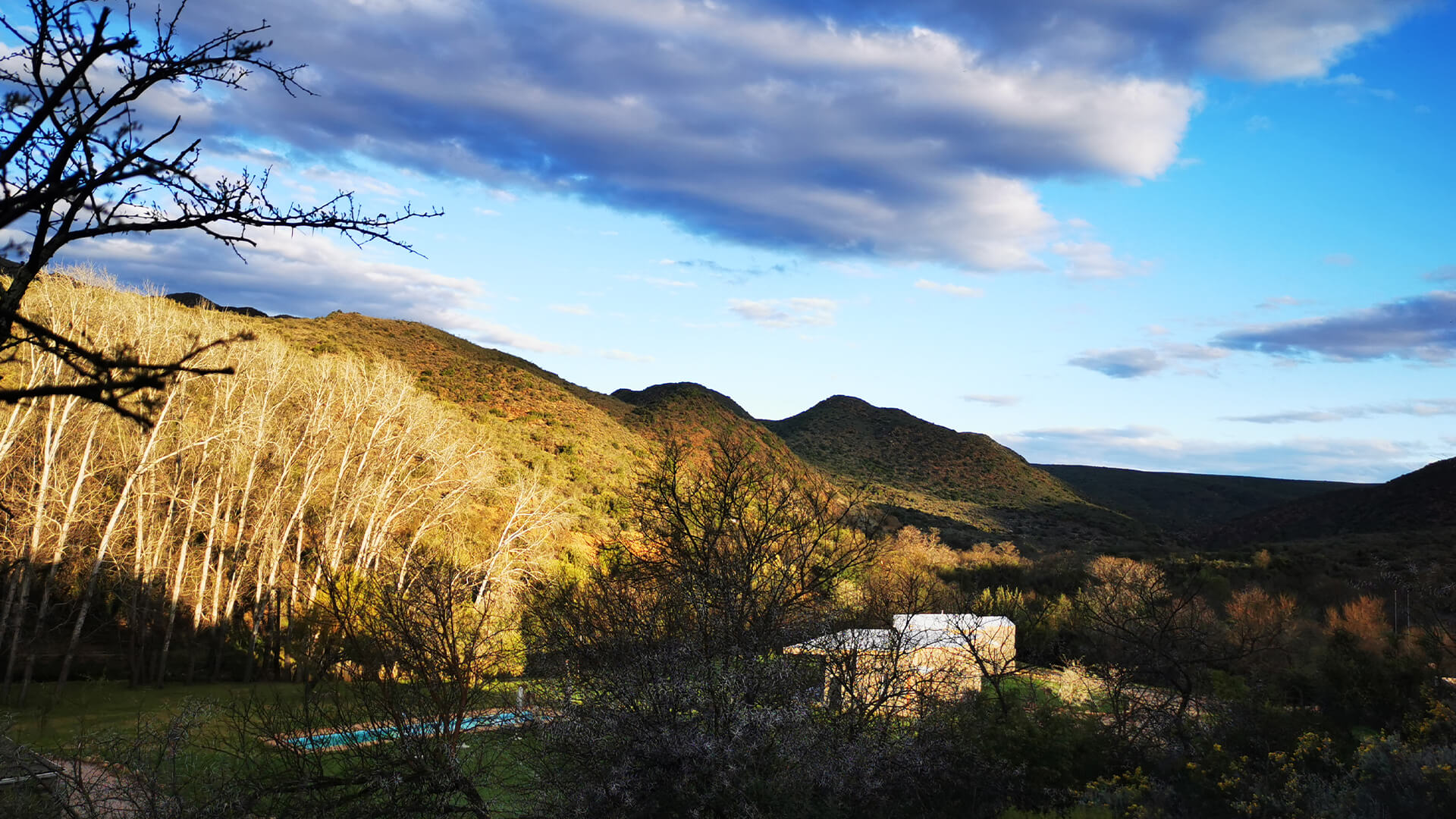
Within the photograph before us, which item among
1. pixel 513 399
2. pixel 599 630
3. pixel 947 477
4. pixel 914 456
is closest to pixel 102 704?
pixel 599 630

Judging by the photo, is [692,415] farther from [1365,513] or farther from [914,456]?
[1365,513]

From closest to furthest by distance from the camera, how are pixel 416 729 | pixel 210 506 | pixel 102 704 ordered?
pixel 416 729
pixel 102 704
pixel 210 506

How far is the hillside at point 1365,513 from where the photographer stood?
157ft

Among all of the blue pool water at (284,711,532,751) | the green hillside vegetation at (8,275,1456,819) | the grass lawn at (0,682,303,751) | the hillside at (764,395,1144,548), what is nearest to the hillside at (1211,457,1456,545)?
the green hillside vegetation at (8,275,1456,819)

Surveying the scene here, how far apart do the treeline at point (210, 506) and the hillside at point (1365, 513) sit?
151 feet

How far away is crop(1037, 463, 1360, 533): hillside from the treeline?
67.3 m

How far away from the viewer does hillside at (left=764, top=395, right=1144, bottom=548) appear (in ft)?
205

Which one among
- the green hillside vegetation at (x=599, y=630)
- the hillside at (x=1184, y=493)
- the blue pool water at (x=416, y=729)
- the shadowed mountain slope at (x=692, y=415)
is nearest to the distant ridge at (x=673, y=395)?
the shadowed mountain slope at (x=692, y=415)

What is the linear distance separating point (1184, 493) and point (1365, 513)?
142ft

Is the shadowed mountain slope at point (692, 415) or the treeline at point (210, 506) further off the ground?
the shadowed mountain slope at point (692, 415)

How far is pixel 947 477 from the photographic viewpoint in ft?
259

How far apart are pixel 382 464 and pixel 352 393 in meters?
3.18

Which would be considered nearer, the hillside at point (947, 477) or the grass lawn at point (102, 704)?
the grass lawn at point (102, 704)

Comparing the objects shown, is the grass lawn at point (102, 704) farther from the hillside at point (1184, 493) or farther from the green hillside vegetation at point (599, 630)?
the hillside at point (1184, 493)
